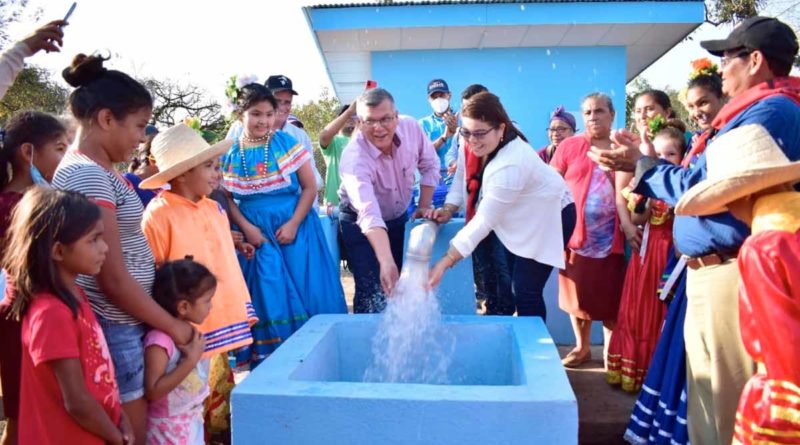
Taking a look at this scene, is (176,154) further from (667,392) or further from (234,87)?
(667,392)

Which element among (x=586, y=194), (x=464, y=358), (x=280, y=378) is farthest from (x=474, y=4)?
(x=280, y=378)

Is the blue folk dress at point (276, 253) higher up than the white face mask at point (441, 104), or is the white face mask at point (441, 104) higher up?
the white face mask at point (441, 104)

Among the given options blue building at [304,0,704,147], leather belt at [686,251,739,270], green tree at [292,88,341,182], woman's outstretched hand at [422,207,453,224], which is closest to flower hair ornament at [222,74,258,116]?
woman's outstretched hand at [422,207,453,224]

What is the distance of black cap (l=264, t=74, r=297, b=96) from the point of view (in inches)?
175

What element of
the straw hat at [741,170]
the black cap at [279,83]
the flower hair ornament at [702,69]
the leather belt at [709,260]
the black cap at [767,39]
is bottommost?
the leather belt at [709,260]

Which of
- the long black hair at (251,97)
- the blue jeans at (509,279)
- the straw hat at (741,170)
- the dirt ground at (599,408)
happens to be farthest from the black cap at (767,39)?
the long black hair at (251,97)

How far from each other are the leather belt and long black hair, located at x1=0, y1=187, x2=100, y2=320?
2.08m

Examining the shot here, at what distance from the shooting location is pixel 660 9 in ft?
27.5

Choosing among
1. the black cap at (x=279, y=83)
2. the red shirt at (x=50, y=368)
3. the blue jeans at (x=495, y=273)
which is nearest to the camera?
the red shirt at (x=50, y=368)

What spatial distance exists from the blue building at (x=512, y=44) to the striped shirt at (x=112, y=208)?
22.1ft

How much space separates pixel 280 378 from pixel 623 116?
8.42m

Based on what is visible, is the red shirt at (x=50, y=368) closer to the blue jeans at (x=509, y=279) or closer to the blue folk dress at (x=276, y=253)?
the blue folk dress at (x=276, y=253)

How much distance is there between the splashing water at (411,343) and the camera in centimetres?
269

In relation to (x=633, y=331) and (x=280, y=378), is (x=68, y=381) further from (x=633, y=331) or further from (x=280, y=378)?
(x=633, y=331)
